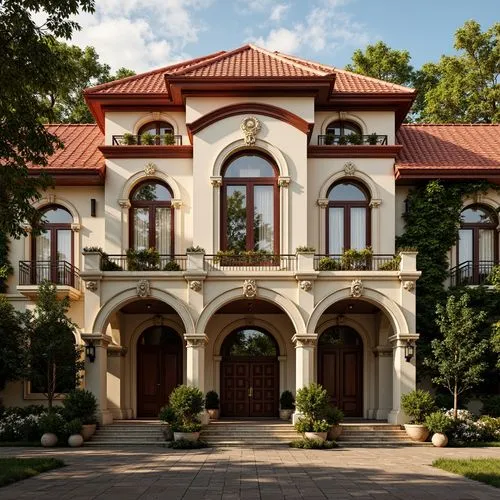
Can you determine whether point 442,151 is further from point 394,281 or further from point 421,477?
point 421,477

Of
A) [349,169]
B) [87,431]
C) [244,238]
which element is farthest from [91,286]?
[349,169]

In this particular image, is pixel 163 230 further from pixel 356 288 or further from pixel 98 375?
pixel 356 288

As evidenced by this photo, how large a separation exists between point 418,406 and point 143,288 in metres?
9.20

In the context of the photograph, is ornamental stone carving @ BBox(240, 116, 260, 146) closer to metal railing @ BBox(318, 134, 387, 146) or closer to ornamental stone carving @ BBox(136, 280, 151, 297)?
metal railing @ BBox(318, 134, 387, 146)

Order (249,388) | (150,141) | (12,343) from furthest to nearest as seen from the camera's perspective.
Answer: (249,388) → (150,141) → (12,343)

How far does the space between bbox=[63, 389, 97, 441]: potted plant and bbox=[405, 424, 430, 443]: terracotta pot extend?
950cm

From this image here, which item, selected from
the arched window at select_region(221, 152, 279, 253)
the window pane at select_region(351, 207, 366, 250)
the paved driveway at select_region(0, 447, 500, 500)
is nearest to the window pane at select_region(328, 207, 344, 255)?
the window pane at select_region(351, 207, 366, 250)

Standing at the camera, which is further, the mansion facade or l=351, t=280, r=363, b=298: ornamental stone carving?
the mansion facade

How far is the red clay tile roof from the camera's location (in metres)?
25.3

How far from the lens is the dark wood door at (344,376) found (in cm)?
2556

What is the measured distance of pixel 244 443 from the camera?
21.0m

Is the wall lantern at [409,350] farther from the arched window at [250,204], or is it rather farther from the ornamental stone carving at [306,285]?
the arched window at [250,204]

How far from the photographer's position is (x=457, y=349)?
22.3 m

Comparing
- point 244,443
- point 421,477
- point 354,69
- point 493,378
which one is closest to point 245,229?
point 244,443
